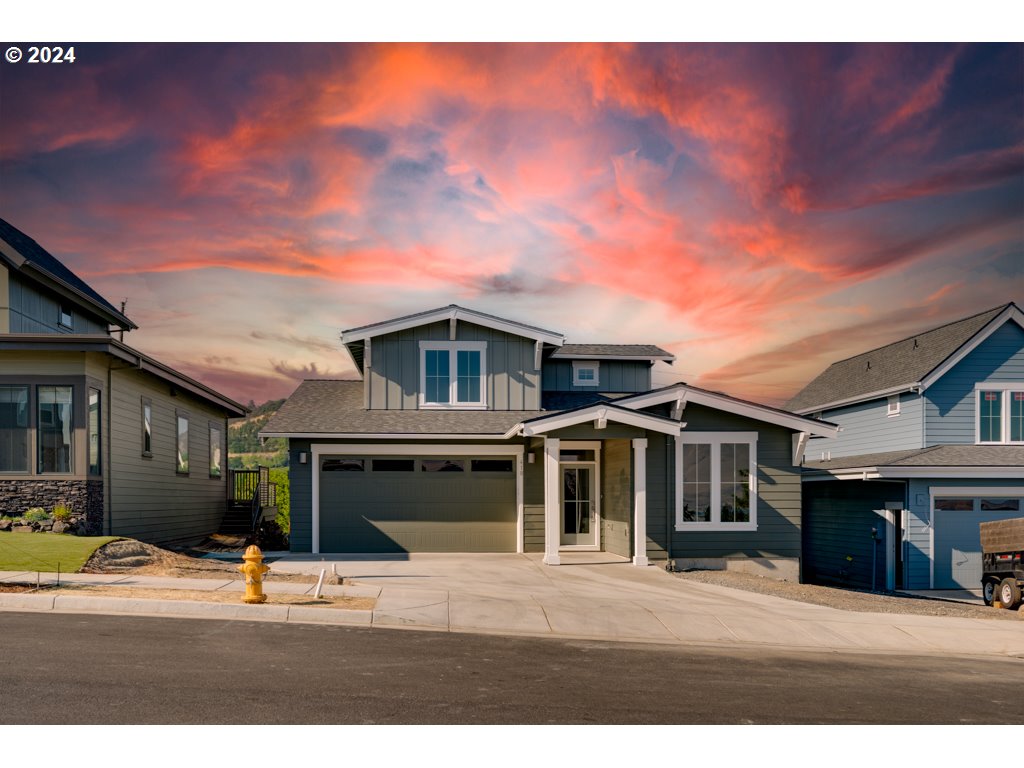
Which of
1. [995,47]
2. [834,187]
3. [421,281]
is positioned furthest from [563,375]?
[995,47]

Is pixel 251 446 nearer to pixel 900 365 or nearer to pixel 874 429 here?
pixel 874 429

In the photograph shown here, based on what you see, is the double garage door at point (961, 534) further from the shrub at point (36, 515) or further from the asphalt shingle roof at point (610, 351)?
the shrub at point (36, 515)

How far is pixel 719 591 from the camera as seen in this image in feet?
53.6

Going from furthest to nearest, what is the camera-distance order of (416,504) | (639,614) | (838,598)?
1. (416,504)
2. (838,598)
3. (639,614)

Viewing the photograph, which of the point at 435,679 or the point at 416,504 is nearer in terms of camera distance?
the point at 435,679

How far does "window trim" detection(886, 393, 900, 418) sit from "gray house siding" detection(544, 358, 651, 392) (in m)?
7.17

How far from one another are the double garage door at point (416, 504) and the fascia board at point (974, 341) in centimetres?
1169

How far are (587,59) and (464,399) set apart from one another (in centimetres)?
1518

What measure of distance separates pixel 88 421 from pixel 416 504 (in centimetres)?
759

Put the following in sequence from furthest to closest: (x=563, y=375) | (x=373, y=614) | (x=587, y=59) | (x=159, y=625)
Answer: (x=587, y=59) < (x=563, y=375) < (x=373, y=614) < (x=159, y=625)

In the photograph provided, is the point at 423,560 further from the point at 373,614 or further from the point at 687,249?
the point at 687,249

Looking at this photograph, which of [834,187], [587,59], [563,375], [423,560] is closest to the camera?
[423,560]

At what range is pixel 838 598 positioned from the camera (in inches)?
659

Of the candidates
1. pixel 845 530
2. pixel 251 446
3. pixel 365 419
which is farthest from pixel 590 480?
pixel 251 446
